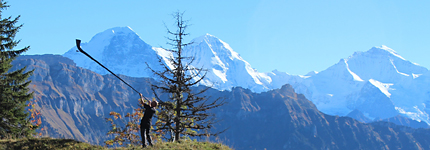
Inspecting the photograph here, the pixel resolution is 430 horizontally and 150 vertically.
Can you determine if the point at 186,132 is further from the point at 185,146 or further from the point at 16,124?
the point at 16,124

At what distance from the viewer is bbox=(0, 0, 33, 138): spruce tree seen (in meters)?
28.2

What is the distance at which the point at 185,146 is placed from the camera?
1967 centimetres

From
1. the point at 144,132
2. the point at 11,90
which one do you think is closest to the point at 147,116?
the point at 144,132

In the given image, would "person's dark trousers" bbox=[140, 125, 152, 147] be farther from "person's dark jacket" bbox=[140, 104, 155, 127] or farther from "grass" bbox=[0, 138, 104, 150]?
"grass" bbox=[0, 138, 104, 150]

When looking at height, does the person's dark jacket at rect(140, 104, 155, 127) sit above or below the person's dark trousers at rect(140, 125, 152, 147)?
above

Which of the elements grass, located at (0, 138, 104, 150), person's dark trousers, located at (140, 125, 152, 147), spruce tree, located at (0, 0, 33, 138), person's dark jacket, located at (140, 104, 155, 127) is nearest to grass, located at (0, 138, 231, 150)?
grass, located at (0, 138, 104, 150)

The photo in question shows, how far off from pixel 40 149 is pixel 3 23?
54.7 feet

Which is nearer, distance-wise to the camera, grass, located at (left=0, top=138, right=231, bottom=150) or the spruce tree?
grass, located at (left=0, top=138, right=231, bottom=150)

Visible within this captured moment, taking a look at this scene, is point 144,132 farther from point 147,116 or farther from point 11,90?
point 11,90

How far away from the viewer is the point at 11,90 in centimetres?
2919

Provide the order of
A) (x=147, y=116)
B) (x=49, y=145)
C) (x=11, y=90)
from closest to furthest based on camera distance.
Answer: (x=49, y=145) < (x=147, y=116) < (x=11, y=90)

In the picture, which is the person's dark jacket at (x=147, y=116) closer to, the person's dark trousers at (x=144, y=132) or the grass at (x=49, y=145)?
the person's dark trousers at (x=144, y=132)

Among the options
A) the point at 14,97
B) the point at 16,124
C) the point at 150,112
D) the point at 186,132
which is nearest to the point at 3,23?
the point at 14,97

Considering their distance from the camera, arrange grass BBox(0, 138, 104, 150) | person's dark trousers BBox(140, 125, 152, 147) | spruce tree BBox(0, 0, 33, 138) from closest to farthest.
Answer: grass BBox(0, 138, 104, 150) < person's dark trousers BBox(140, 125, 152, 147) < spruce tree BBox(0, 0, 33, 138)
